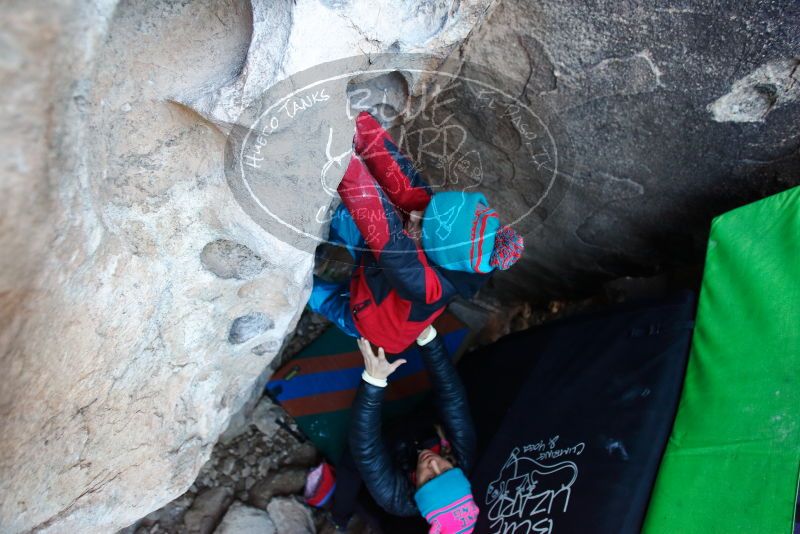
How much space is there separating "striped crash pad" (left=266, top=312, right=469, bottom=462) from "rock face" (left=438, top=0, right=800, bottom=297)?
805mm

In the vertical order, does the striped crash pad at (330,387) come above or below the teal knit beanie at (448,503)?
below

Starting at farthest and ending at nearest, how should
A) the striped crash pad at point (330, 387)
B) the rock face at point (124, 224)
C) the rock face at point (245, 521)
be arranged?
the striped crash pad at point (330, 387) → the rock face at point (245, 521) → the rock face at point (124, 224)

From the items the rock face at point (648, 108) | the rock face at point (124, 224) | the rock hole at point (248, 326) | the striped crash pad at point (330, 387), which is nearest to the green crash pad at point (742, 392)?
the rock face at point (648, 108)

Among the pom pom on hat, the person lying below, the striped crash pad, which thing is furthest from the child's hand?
the striped crash pad

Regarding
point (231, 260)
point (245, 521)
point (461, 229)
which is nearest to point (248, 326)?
point (231, 260)

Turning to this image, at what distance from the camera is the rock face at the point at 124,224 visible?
518mm

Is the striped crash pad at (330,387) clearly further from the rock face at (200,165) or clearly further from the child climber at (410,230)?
the child climber at (410,230)

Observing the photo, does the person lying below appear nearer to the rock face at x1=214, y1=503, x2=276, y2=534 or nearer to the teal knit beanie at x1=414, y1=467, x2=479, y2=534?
the teal knit beanie at x1=414, y1=467, x2=479, y2=534

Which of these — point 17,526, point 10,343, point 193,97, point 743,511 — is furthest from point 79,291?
point 743,511

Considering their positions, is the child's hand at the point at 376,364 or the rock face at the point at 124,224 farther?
the child's hand at the point at 376,364

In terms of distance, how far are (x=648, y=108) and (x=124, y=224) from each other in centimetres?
100

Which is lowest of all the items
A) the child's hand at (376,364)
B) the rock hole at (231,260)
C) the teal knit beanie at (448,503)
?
the teal knit beanie at (448,503)

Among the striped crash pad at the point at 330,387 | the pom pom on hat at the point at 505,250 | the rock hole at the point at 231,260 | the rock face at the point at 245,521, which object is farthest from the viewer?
the striped crash pad at the point at 330,387

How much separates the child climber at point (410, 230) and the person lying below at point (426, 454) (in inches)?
9.5
